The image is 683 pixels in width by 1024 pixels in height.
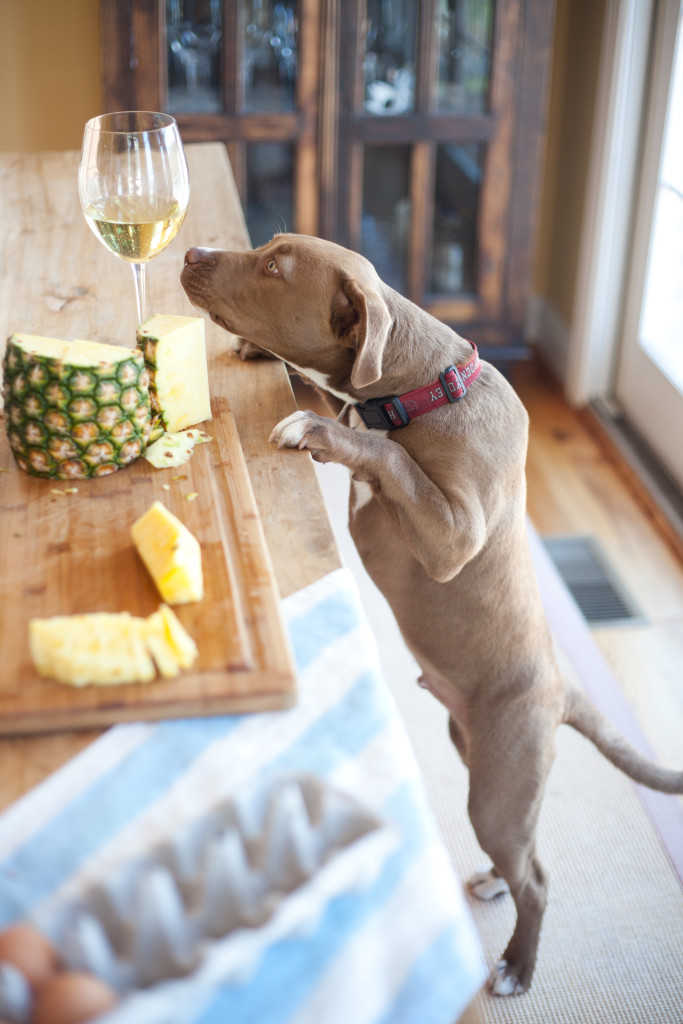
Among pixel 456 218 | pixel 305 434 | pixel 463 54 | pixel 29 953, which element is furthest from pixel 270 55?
pixel 29 953

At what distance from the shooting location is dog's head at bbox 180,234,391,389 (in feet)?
4.34

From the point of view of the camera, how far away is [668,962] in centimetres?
170

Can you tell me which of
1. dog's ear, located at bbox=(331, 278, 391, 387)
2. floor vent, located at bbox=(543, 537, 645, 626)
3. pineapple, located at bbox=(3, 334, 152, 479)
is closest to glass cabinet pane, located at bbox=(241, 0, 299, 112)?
floor vent, located at bbox=(543, 537, 645, 626)

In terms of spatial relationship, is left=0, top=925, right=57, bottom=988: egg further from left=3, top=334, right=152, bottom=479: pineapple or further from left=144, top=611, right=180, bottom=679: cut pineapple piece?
left=3, top=334, right=152, bottom=479: pineapple

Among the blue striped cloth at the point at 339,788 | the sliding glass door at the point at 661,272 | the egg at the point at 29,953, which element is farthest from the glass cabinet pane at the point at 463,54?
the egg at the point at 29,953

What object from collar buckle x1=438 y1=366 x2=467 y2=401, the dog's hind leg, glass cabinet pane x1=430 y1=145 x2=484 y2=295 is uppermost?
collar buckle x1=438 y1=366 x2=467 y2=401

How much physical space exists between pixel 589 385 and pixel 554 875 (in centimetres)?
218

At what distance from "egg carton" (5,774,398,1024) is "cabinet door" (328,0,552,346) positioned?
9.62 ft

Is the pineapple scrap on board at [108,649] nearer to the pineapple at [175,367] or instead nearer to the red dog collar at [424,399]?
the pineapple at [175,367]

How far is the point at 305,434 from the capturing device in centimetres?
118

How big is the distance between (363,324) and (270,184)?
2.27m

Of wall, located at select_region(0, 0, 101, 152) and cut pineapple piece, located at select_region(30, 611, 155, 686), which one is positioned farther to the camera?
wall, located at select_region(0, 0, 101, 152)

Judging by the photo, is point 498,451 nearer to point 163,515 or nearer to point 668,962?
point 163,515

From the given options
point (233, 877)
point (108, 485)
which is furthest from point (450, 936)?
point (108, 485)
